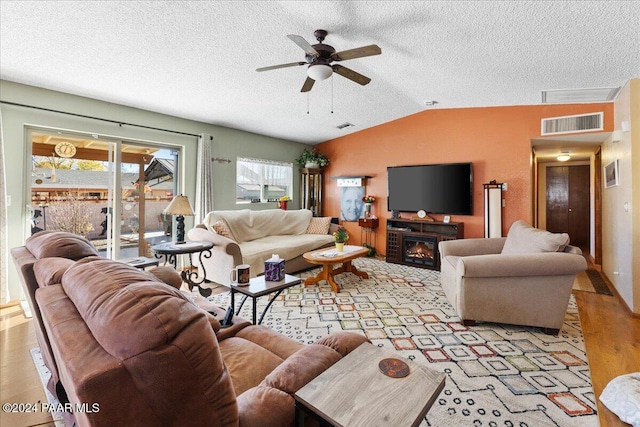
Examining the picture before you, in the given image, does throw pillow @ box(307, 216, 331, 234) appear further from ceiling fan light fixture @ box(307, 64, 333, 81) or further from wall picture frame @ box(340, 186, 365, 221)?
ceiling fan light fixture @ box(307, 64, 333, 81)

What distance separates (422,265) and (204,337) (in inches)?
187

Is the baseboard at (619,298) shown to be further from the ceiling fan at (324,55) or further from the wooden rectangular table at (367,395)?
the ceiling fan at (324,55)

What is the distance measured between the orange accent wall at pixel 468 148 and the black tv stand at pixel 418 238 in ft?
0.75

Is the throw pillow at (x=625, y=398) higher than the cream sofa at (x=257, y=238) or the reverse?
the reverse

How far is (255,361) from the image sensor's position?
1402 mm

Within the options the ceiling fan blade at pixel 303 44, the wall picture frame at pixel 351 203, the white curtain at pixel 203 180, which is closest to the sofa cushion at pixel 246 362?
the ceiling fan blade at pixel 303 44

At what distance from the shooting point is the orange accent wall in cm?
436

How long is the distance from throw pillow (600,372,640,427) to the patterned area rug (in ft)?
0.29

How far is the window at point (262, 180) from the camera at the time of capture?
18.5 feet

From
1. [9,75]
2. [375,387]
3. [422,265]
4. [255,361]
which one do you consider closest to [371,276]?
[422,265]

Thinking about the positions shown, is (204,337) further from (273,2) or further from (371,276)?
(371,276)

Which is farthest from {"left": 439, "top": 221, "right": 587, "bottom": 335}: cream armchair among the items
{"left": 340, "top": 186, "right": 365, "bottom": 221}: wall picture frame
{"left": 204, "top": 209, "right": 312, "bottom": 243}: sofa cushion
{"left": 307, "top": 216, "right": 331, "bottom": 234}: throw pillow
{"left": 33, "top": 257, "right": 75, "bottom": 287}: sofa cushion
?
{"left": 340, "top": 186, "right": 365, "bottom": 221}: wall picture frame

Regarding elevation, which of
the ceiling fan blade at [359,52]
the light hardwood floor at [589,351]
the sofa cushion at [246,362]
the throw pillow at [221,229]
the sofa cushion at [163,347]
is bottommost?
the light hardwood floor at [589,351]

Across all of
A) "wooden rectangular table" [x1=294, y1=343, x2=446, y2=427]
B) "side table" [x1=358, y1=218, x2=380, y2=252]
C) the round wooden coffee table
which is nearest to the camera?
"wooden rectangular table" [x1=294, y1=343, x2=446, y2=427]
